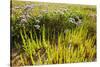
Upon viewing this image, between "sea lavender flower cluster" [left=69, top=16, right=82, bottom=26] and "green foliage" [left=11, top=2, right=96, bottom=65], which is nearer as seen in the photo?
"green foliage" [left=11, top=2, right=96, bottom=65]

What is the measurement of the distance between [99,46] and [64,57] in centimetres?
40

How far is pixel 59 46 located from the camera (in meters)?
1.82

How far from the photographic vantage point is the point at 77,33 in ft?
6.14

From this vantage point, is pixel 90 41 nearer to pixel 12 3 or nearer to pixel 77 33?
pixel 77 33

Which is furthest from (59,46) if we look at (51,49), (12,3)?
(12,3)

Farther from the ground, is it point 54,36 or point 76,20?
point 76,20

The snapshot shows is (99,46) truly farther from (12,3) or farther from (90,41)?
(12,3)

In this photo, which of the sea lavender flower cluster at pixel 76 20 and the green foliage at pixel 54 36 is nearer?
the green foliage at pixel 54 36

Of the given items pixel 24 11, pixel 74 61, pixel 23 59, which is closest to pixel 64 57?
pixel 74 61

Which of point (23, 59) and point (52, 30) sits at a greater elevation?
point (52, 30)
